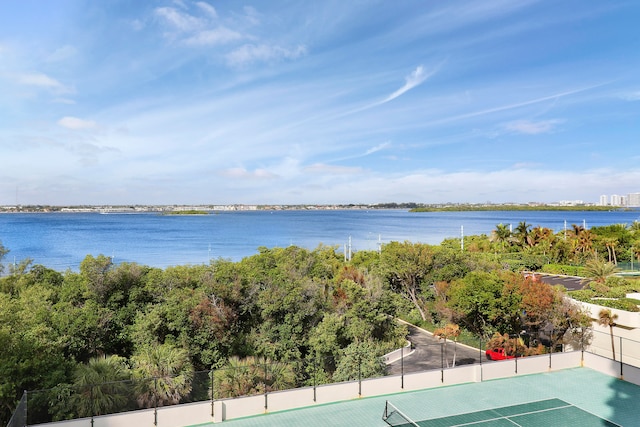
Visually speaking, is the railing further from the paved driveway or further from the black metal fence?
the paved driveway

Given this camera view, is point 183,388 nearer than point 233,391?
No

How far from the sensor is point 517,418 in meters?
13.5

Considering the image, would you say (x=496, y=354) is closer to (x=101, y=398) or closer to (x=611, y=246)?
(x=101, y=398)

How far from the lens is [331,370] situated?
55.6 ft

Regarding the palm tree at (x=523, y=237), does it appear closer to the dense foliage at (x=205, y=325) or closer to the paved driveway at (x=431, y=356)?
the dense foliage at (x=205, y=325)

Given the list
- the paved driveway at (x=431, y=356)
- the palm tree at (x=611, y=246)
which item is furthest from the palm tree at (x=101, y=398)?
the palm tree at (x=611, y=246)

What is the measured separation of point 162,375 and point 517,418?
40.5 ft

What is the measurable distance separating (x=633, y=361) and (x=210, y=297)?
1907 centimetres

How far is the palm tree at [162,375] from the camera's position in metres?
13.6

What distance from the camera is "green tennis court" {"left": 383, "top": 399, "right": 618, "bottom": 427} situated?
12.9 metres

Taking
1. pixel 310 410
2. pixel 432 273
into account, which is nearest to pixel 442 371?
pixel 310 410

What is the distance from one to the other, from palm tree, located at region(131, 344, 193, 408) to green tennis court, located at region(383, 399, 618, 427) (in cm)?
704

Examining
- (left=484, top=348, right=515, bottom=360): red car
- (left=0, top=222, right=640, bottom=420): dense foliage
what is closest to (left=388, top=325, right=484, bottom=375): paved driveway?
(left=484, top=348, right=515, bottom=360): red car

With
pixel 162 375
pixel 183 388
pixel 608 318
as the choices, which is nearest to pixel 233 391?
pixel 183 388
